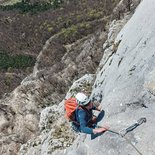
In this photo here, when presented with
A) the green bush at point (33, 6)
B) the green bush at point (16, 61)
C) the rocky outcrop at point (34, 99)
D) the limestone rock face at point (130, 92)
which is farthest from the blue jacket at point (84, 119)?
the green bush at point (33, 6)

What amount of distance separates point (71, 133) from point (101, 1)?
4663 inches

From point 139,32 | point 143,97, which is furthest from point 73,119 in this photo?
point 139,32

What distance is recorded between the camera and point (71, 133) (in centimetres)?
2688

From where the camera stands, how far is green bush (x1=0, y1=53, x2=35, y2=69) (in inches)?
4872

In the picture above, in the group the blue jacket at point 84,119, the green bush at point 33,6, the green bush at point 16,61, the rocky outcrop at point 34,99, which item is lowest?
the green bush at point 16,61

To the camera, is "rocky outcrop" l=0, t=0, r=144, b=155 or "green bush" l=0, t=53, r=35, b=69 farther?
"green bush" l=0, t=53, r=35, b=69

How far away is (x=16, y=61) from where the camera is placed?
13112 cm

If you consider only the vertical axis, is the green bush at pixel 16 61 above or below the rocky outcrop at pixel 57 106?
below

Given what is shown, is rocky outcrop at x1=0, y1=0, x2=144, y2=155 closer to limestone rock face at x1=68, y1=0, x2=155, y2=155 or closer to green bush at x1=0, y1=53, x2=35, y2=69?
limestone rock face at x1=68, y1=0, x2=155, y2=155

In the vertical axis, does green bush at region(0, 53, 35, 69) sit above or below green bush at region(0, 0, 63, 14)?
below

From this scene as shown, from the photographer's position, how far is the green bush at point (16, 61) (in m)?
124

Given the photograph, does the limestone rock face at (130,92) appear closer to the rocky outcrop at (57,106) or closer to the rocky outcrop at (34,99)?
the rocky outcrop at (57,106)

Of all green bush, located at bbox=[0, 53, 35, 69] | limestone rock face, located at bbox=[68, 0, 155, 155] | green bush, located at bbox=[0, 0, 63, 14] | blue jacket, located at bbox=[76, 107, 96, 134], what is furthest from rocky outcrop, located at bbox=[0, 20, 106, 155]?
green bush, located at bbox=[0, 0, 63, 14]

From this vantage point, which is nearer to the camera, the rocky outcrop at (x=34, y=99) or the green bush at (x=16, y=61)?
the rocky outcrop at (x=34, y=99)
